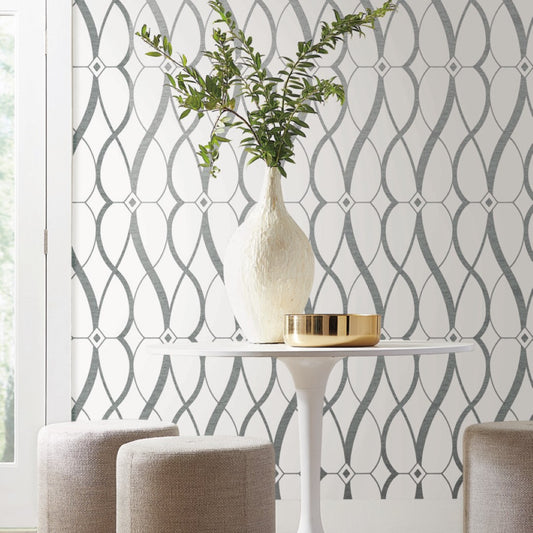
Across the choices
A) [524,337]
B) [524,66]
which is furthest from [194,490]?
[524,66]

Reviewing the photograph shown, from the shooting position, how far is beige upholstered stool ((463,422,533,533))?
210 centimetres

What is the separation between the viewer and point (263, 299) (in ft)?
6.40

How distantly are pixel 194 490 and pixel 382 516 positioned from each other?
48.6 inches

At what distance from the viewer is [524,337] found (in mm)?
2857

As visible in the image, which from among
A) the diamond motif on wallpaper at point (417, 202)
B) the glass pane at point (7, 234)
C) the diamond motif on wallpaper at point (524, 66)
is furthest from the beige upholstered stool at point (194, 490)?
the diamond motif on wallpaper at point (524, 66)

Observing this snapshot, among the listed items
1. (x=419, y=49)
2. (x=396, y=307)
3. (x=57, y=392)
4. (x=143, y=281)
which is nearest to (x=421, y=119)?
(x=419, y=49)

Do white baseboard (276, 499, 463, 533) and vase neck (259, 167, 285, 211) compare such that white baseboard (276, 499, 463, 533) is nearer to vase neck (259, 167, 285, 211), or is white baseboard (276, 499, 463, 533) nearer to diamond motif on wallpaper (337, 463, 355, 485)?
diamond motif on wallpaper (337, 463, 355, 485)

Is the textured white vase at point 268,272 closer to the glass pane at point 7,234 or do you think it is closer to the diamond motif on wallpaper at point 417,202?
the diamond motif on wallpaper at point 417,202

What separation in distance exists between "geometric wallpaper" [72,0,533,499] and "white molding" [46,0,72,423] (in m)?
0.04

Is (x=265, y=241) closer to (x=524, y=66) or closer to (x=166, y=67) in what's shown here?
(x=166, y=67)

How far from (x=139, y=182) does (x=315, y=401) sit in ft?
4.01

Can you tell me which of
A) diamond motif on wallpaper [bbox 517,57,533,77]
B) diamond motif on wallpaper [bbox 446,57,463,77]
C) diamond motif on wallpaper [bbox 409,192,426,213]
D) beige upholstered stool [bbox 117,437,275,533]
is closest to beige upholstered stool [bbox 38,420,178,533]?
beige upholstered stool [bbox 117,437,275,533]

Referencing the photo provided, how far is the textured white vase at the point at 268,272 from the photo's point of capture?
6.40 feet

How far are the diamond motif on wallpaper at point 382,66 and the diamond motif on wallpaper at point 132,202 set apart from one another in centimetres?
99
